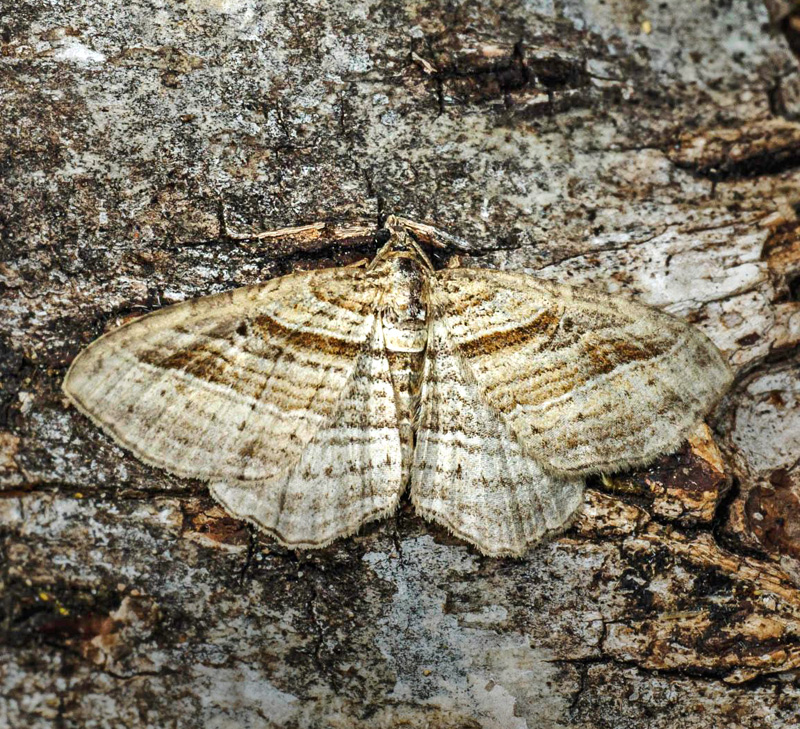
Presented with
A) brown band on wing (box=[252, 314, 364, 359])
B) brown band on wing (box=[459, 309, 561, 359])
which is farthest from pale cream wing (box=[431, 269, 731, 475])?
brown band on wing (box=[252, 314, 364, 359])

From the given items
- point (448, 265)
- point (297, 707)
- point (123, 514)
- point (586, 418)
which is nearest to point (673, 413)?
point (586, 418)

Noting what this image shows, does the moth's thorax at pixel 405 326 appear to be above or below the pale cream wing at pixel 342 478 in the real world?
above

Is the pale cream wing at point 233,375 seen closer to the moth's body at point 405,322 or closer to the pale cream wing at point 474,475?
the moth's body at point 405,322

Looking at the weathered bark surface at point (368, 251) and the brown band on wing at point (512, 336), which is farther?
the brown band on wing at point (512, 336)

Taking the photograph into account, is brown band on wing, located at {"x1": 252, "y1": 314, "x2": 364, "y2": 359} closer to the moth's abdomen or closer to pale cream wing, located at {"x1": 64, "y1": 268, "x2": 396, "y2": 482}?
pale cream wing, located at {"x1": 64, "y1": 268, "x2": 396, "y2": 482}

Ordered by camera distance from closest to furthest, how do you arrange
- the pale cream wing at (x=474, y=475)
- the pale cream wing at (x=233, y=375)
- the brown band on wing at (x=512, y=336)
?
the pale cream wing at (x=233, y=375)
the pale cream wing at (x=474, y=475)
the brown band on wing at (x=512, y=336)

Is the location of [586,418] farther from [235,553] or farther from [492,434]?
[235,553]

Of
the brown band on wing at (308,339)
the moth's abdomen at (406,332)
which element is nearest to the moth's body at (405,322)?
the moth's abdomen at (406,332)

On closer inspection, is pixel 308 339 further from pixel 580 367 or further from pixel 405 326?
pixel 580 367

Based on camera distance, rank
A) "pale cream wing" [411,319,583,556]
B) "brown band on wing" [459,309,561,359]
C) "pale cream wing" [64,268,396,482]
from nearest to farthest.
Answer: "pale cream wing" [64,268,396,482] < "pale cream wing" [411,319,583,556] < "brown band on wing" [459,309,561,359]
